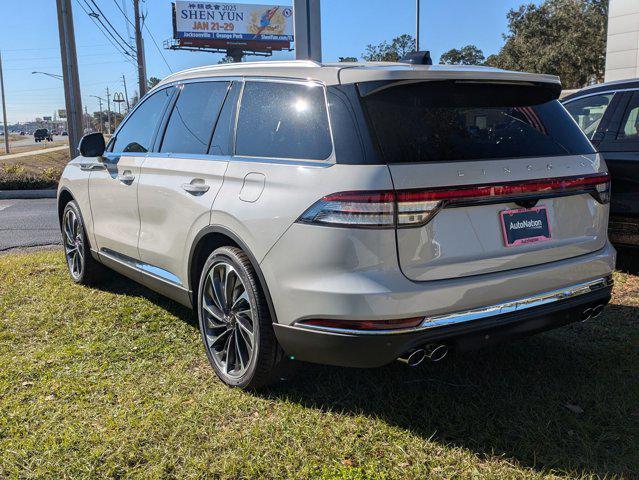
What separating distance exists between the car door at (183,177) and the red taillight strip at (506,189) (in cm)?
126

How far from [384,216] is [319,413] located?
1.20 meters

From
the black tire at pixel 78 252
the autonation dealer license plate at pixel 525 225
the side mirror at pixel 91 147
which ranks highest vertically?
the side mirror at pixel 91 147

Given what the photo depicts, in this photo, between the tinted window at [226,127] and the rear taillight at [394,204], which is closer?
the rear taillight at [394,204]

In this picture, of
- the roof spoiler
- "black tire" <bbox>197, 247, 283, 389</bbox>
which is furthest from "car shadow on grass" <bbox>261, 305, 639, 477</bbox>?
the roof spoiler

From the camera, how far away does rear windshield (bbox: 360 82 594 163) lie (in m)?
2.83

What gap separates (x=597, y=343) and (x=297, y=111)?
261cm

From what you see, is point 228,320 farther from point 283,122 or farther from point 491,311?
point 491,311

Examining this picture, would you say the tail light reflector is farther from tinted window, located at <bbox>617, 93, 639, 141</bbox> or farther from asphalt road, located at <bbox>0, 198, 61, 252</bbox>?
asphalt road, located at <bbox>0, 198, 61, 252</bbox>

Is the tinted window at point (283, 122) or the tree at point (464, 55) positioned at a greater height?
the tree at point (464, 55)

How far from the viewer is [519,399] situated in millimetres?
3367

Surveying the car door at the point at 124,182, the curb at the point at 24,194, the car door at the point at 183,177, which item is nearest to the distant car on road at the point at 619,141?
the car door at the point at 183,177

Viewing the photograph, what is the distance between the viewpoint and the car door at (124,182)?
14.8ft

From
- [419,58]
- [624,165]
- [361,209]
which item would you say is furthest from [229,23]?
[361,209]

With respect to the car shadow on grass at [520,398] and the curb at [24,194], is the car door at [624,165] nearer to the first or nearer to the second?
the car shadow on grass at [520,398]
